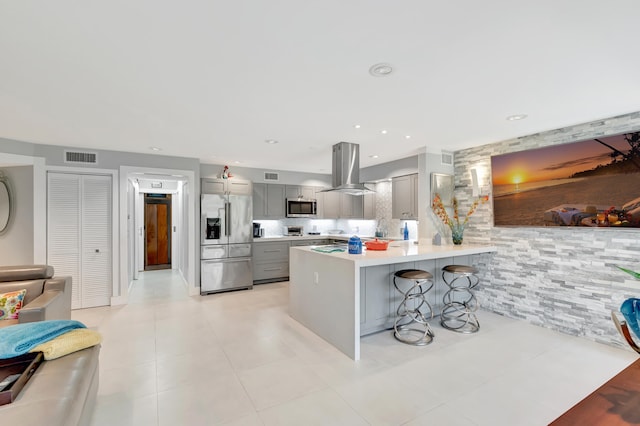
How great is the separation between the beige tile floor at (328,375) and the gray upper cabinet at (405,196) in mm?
2035

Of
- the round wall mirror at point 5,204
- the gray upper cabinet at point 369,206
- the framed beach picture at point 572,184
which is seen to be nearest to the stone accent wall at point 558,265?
the framed beach picture at point 572,184

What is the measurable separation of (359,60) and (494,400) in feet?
8.91

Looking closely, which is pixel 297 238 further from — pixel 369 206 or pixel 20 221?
pixel 20 221

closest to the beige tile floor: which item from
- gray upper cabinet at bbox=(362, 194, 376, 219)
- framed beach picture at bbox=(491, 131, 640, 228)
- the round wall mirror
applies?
framed beach picture at bbox=(491, 131, 640, 228)

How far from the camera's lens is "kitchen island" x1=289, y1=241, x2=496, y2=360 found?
290cm

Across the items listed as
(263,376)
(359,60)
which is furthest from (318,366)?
(359,60)

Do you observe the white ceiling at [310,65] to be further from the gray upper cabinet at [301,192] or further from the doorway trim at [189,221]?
the gray upper cabinet at [301,192]

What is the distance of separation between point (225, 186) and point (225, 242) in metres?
1.09

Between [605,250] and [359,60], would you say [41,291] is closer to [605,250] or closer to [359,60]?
[359,60]

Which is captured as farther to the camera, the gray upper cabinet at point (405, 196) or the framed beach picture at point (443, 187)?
the gray upper cabinet at point (405, 196)

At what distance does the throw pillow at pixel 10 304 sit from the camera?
9.23 feet

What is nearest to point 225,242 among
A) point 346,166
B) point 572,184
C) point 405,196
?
point 346,166

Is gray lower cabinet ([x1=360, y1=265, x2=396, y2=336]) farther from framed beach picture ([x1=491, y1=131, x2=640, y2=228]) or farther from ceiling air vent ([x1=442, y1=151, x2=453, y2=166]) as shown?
ceiling air vent ([x1=442, y1=151, x2=453, y2=166])

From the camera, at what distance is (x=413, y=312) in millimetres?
3592
